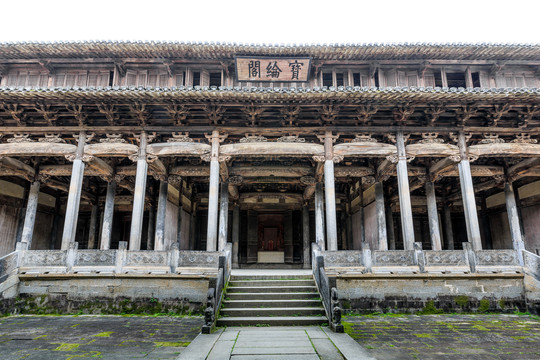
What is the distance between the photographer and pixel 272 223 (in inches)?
747

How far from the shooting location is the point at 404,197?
11.0 meters

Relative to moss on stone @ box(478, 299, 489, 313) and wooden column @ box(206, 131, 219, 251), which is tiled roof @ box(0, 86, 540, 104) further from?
moss on stone @ box(478, 299, 489, 313)

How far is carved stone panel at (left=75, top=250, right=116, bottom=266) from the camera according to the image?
9.43 meters

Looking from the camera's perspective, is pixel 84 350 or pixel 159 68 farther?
pixel 159 68

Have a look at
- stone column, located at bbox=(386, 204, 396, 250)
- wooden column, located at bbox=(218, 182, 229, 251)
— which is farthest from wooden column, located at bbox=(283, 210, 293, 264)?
wooden column, located at bbox=(218, 182, 229, 251)

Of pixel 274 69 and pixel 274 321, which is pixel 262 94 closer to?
pixel 274 69

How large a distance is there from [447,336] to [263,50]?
38.1 ft

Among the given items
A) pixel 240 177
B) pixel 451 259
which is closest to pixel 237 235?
pixel 240 177

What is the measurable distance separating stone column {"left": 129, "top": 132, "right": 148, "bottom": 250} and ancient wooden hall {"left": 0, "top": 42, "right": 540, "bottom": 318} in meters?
0.05

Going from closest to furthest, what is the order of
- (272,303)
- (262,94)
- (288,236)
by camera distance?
(272,303), (262,94), (288,236)

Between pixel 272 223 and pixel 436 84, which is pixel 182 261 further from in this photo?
pixel 436 84

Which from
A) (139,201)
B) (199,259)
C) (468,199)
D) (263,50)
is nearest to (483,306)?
(468,199)

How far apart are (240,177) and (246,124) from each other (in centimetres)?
331

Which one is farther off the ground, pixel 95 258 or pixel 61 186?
pixel 61 186
